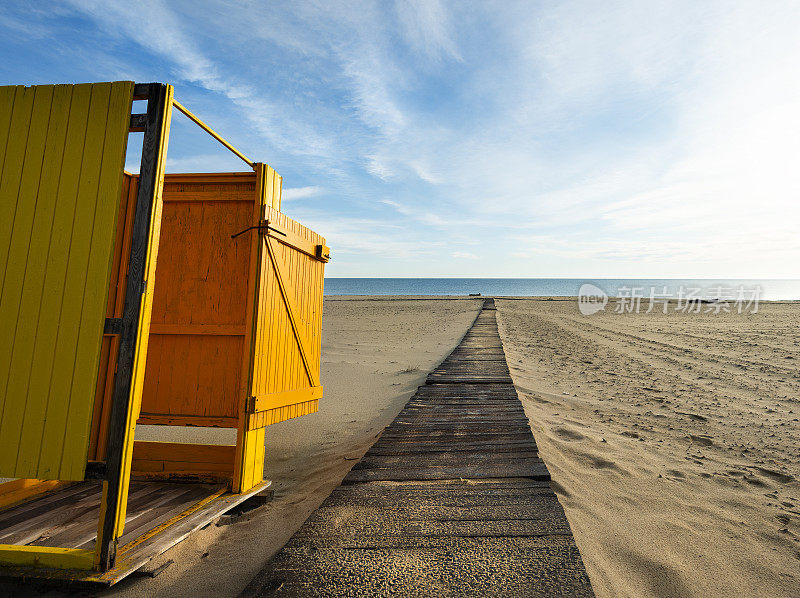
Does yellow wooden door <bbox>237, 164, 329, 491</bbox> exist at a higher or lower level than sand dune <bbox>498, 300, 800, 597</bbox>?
higher

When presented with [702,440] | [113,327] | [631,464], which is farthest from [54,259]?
[702,440]

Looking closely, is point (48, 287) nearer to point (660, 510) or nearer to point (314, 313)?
point (314, 313)

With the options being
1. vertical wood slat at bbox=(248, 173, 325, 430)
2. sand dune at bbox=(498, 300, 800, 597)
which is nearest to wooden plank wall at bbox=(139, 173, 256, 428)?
vertical wood slat at bbox=(248, 173, 325, 430)

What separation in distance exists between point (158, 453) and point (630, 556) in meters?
3.92

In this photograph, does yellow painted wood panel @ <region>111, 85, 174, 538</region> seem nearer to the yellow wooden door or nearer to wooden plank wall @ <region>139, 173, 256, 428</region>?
the yellow wooden door

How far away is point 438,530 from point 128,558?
1.72 metres

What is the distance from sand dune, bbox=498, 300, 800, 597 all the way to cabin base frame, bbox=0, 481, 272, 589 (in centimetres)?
247

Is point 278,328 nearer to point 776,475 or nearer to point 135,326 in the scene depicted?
point 135,326

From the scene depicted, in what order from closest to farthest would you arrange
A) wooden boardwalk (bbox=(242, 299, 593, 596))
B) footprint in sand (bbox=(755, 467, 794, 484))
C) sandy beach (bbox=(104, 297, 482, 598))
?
wooden boardwalk (bbox=(242, 299, 593, 596)) → sandy beach (bbox=(104, 297, 482, 598)) → footprint in sand (bbox=(755, 467, 794, 484))

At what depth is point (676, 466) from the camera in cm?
407

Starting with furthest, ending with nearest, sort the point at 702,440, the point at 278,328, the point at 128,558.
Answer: the point at 702,440 → the point at 278,328 → the point at 128,558

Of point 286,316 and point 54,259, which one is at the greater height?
point 54,259

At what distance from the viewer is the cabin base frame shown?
2074 millimetres

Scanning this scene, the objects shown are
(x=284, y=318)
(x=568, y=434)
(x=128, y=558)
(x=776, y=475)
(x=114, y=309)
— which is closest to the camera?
(x=128, y=558)
